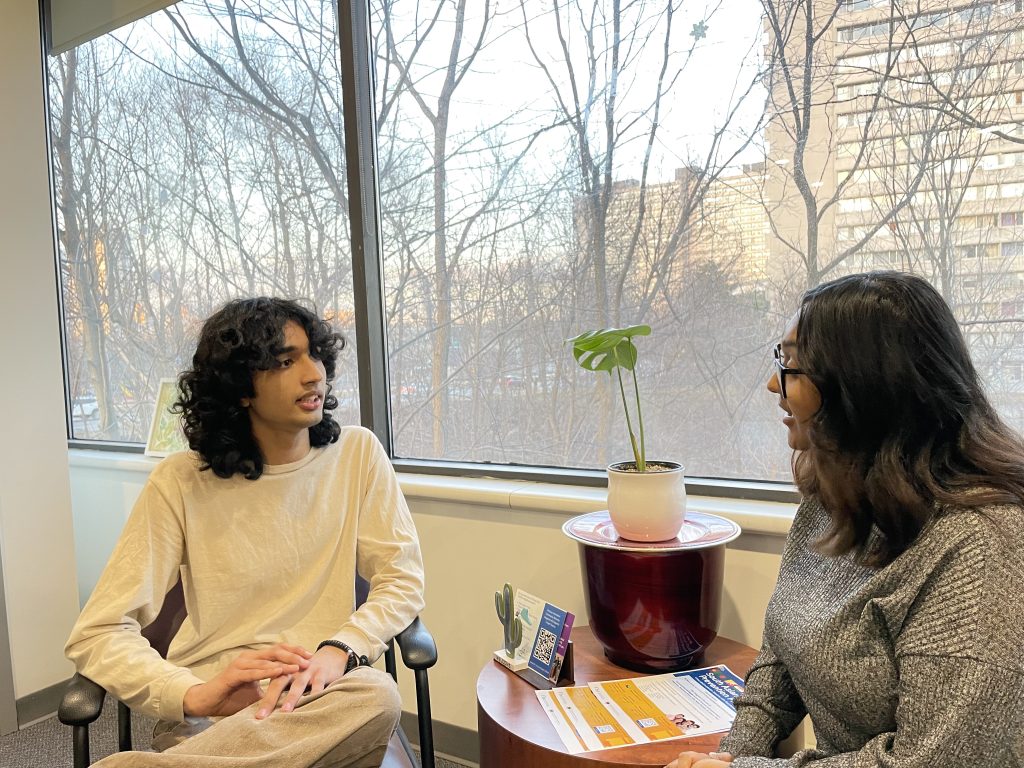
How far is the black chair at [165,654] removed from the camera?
1.35 meters

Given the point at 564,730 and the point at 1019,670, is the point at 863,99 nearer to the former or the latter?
the point at 1019,670

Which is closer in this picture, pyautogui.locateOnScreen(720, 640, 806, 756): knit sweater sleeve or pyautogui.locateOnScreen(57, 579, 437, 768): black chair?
pyautogui.locateOnScreen(720, 640, 806, 756): knit sweater sleeve

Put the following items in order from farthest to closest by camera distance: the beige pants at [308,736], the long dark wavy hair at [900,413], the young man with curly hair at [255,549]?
the young man with curly hair at [255,549] < the beige pants at [308,736] < the long dark wavy hair at [900,413]

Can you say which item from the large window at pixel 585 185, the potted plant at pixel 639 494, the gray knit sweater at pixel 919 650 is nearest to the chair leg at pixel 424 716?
the potted plant at pixel 639 494

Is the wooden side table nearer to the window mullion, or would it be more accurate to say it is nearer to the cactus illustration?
the cactus illustration

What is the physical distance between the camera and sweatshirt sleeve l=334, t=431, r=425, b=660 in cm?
157

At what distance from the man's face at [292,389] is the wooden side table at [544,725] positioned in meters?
0.68

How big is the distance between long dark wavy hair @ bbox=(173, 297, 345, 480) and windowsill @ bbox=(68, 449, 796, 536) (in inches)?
29.5

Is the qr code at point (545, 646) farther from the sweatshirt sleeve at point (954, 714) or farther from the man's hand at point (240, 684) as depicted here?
the sweatshirt sleeve at point (954, 714)

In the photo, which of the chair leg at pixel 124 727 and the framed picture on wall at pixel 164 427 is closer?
the chair leg at pixel 124 727

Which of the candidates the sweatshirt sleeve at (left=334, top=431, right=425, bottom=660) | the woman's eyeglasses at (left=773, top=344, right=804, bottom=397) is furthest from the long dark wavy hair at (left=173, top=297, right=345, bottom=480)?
the woman's eyeglasses at (left=773, top=344, right=804, bottom=397)

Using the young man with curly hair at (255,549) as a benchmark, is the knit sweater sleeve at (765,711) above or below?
below

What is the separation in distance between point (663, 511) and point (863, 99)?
109 centimetres

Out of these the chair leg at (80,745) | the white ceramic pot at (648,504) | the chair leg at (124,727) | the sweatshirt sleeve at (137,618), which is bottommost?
the chair leg at (124,727)
